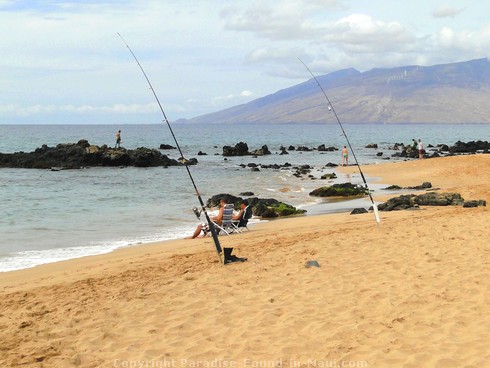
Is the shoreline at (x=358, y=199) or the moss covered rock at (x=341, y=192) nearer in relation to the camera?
the shoreline at (x=358, y=199)

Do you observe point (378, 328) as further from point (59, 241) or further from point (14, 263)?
point (59, 241)

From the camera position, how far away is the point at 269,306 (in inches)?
294

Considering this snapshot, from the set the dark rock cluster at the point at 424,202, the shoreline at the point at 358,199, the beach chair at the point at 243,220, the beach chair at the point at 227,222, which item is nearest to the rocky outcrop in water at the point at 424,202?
the dark rock cluster at the point at 424,202

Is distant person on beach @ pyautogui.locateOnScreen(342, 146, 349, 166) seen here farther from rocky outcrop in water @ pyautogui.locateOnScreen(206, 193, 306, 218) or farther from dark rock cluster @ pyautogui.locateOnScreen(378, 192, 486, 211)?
dark rock cluster @ pyautogui.locateOnScreen(378, 192, 486, 211)

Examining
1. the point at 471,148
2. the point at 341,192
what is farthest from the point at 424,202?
the point at 471,148

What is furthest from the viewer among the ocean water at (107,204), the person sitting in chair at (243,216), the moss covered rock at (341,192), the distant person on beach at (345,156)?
the distant person on beach at (345,156)

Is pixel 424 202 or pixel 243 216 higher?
pixel 424 202

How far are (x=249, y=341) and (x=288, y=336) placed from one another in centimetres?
46

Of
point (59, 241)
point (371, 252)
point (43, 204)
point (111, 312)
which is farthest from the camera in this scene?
point (43, 204)

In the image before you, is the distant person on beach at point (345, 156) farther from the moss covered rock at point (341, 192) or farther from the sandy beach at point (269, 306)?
the sandy beach at point (269, 306)

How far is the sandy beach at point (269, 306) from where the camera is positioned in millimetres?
5926

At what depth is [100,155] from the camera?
48844mm

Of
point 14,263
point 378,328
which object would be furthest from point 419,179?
point 378,328

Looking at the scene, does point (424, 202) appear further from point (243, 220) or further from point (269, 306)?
point (269, 306)
